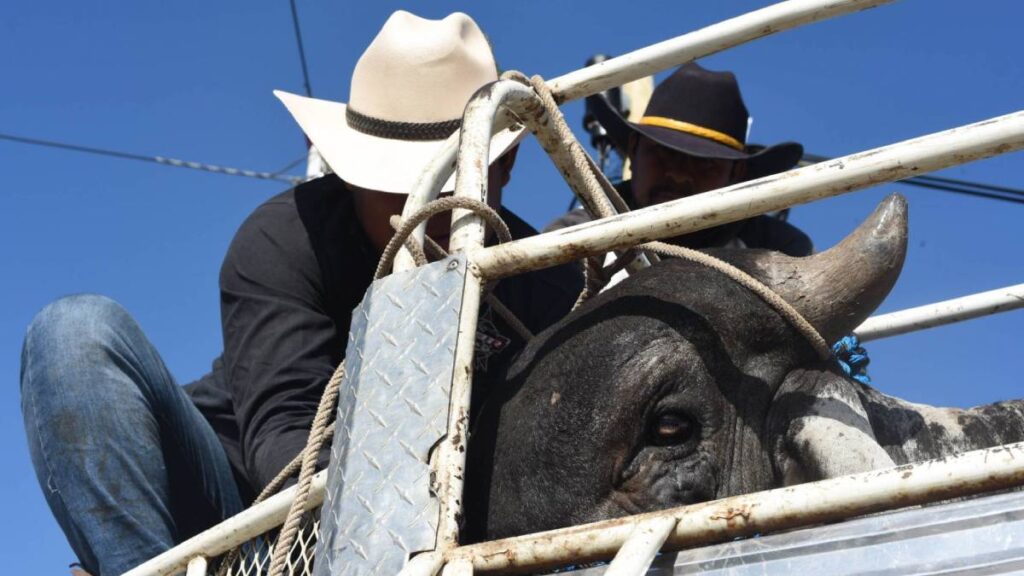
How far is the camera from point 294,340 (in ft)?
9.94

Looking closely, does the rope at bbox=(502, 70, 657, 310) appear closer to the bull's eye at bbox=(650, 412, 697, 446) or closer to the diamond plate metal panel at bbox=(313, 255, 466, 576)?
the bull's eye at bbox=(650, 412, 697, 446)

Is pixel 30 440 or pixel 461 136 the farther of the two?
pixel 30 440

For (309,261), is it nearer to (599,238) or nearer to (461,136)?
(461,136)

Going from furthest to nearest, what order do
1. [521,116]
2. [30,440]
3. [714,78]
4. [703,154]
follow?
[714,78]
[703,154]
[30,440]
[521,116]

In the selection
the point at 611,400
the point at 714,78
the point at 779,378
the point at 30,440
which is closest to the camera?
the point at 611,400

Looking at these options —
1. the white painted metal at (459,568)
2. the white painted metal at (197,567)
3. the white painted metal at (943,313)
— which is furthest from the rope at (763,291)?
the white painted metal at (943,313)

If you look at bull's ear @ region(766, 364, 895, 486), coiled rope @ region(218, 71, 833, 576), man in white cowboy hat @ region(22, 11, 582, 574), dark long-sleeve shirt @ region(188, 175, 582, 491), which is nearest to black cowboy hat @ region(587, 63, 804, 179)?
dark long-sleeve shirt @ region(188, 175, 582, 491)

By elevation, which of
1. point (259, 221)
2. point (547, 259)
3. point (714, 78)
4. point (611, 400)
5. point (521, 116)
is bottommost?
point (611, 400)

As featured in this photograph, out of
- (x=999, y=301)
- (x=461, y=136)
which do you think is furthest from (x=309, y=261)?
(x=999, y=301)

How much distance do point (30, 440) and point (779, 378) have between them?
1.70 metres

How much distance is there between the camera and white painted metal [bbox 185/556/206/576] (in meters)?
2.40

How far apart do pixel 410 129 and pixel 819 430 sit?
135 centimetres

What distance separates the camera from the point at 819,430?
2166mm

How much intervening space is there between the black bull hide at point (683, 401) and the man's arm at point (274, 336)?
2.21 feet
